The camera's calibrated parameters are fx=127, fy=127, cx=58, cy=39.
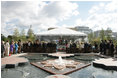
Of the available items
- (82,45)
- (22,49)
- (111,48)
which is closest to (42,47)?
(22,49)

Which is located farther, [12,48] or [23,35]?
[23,35]

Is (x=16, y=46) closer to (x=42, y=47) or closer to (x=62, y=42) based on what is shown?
(x=42, y=47)

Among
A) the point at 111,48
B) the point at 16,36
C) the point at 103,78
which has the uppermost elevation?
the point at 16,36

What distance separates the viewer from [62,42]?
820 inches

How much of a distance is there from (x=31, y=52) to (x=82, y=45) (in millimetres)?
6480

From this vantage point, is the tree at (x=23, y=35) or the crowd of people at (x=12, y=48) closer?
the crowd of people at (x=12, y=48)

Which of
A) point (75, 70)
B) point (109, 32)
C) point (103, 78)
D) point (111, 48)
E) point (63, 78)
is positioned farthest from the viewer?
point (109, 32)

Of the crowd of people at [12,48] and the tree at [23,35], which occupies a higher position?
the tree at [23,35]

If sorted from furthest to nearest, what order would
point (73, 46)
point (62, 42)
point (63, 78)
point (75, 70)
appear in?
point (62, 42) < point (73, 46) < point (75, 70) < point (63, 78)

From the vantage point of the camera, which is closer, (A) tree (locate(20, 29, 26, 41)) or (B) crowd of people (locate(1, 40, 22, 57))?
(B) crowd of people (locate(1, 40, 22, 57))

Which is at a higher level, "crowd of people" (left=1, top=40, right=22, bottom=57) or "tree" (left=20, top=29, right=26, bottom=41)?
"tree" (left=20, top=29, right=26, bottom=41)

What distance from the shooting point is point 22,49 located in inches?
635

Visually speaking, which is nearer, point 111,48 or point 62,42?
point 111,48

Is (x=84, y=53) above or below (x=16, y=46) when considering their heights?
below
